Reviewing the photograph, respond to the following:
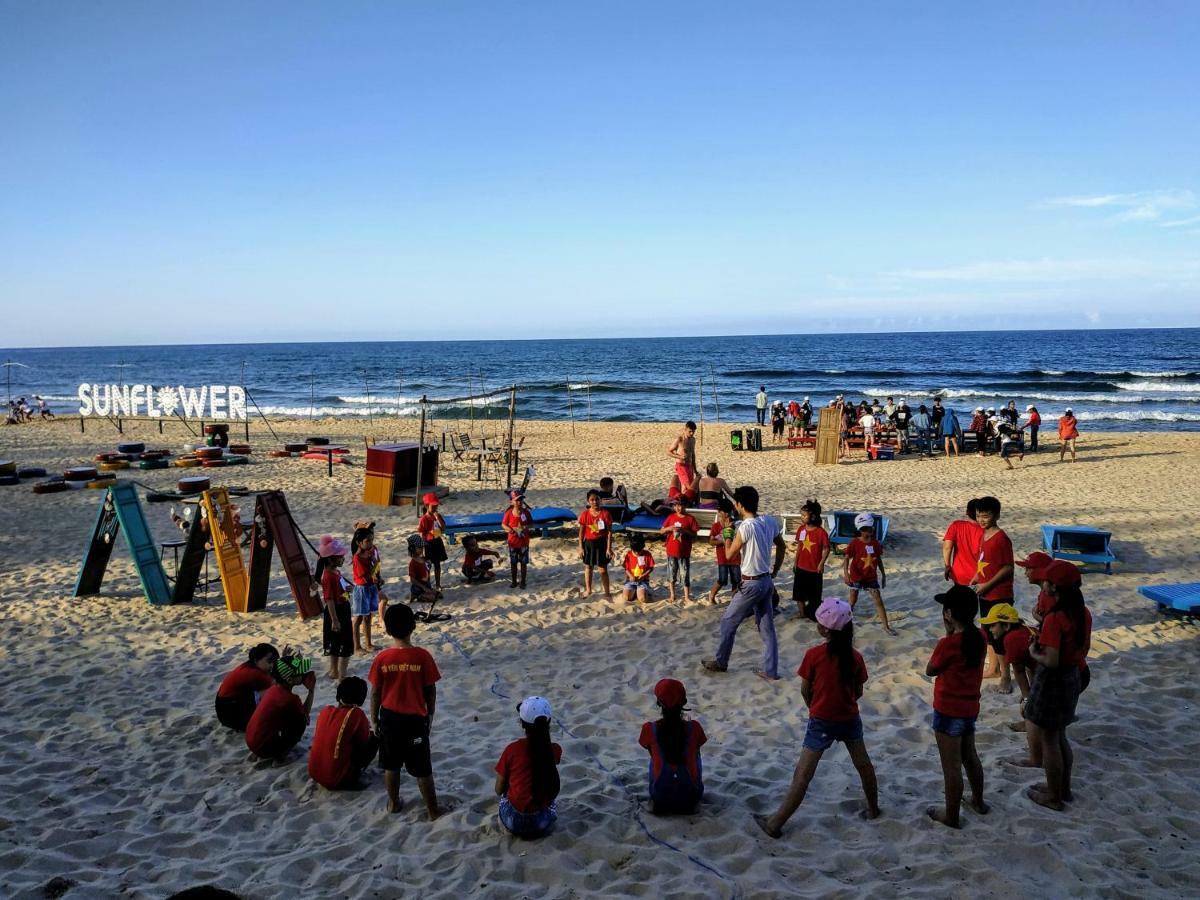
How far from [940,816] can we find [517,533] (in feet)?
20.4

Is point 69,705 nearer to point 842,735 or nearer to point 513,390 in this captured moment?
point 842,735

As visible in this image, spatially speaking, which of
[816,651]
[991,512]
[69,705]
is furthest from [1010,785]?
[69,705]

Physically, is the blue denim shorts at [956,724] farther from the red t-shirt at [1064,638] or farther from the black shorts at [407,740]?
the black shorts at [407,740]

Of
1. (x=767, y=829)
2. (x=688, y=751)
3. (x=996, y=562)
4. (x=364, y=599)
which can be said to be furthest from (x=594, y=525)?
(x=767, y=829)

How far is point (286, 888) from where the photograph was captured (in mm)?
4254

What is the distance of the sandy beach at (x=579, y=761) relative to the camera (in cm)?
431

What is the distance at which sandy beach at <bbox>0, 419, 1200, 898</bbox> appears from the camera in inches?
170

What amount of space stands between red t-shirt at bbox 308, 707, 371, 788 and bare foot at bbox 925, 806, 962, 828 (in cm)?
361

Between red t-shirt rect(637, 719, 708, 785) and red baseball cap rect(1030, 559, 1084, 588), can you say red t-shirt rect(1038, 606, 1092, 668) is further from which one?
red t-shirt rect(637, 719, 708, 785)

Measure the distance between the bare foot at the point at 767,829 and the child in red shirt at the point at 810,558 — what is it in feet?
10.1

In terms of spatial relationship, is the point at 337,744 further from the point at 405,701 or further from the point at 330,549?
the point at 330,549

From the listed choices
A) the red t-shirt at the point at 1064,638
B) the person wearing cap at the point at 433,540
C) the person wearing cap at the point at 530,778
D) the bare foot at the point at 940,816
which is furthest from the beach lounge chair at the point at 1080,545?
the person wearing cap at the point at 530,778

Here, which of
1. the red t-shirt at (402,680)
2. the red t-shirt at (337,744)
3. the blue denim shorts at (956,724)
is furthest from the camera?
the red t-shirt at (337,744)

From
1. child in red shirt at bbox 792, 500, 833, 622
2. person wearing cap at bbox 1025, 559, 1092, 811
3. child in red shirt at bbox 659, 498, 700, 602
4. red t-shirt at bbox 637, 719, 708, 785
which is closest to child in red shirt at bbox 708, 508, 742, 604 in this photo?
child in red shirt at bbox 659, 498, 700, 602
